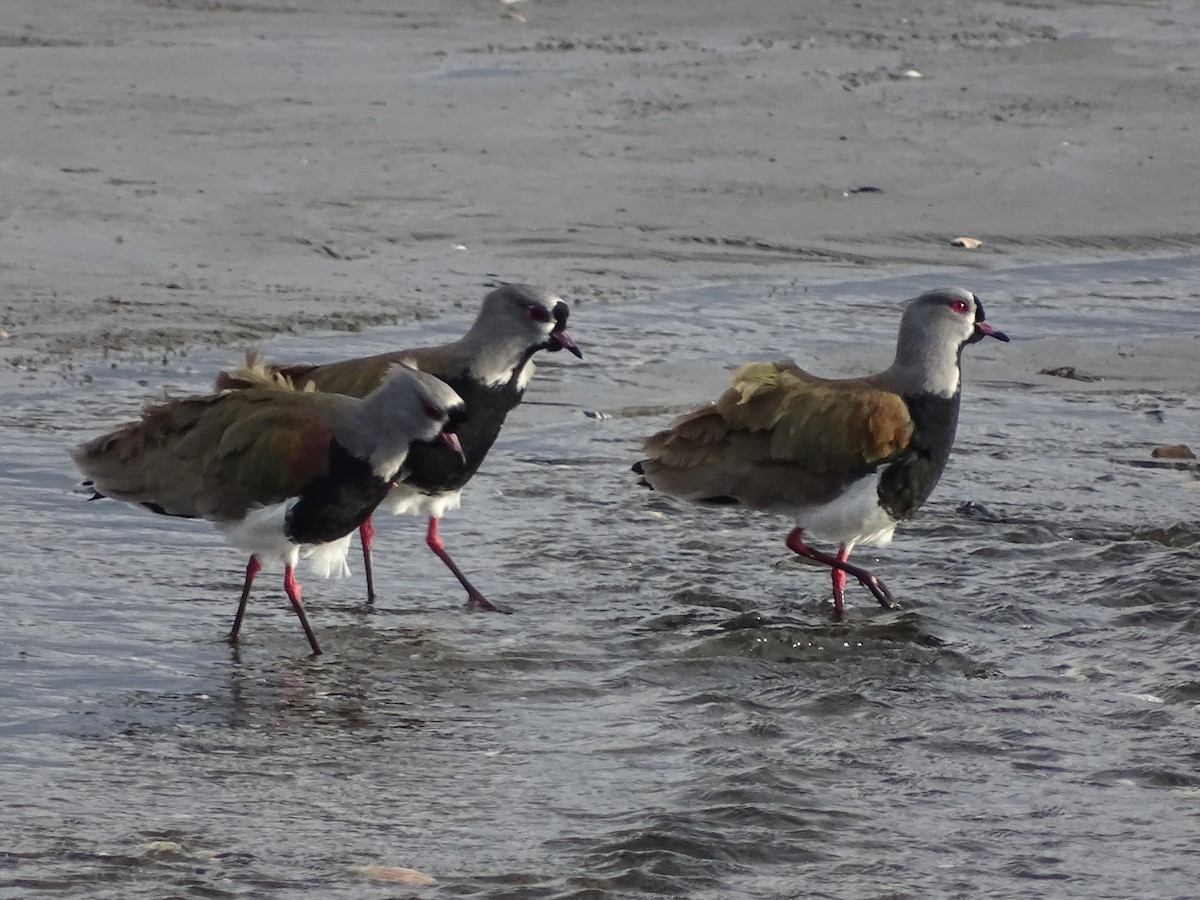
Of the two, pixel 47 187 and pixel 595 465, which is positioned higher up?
pixel 47 187

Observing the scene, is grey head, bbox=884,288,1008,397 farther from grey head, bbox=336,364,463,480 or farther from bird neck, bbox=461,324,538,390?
grey head, bbox=336,364,463,480

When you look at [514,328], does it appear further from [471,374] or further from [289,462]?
[289,462]

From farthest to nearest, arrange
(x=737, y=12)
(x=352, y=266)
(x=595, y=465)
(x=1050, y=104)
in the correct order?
(x=737, y=12), (x=1050, y=104), (x=352, y=266), (x=595, y=465)

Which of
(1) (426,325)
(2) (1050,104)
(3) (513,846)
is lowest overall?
(3) (513,846)

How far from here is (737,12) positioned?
57.3ft

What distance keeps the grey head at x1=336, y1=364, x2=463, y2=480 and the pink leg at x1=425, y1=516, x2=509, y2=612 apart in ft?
2.06

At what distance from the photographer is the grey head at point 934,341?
24.7 ft

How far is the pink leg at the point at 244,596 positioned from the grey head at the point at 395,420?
533mm

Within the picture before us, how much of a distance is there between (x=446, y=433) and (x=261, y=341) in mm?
3131

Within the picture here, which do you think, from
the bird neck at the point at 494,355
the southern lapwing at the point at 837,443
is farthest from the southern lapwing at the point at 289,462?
the southern lapwing at the point at 837,443

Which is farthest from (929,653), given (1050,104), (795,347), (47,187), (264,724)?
Result: (1050,104)

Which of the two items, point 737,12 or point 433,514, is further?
point 737,12

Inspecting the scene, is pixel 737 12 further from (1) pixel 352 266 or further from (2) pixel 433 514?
(2) pixel 433 514

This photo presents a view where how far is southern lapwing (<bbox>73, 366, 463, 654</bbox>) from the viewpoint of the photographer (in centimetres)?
670
